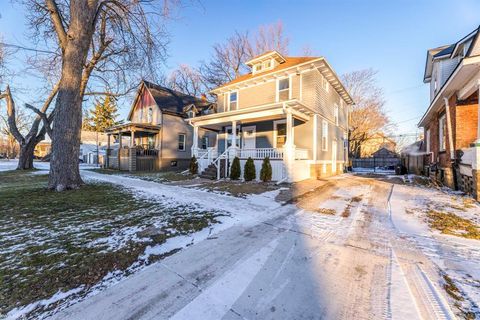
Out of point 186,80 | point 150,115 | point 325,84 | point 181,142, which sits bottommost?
point 181,142

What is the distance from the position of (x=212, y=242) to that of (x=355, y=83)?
30916 millimetres

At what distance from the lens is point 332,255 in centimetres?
302

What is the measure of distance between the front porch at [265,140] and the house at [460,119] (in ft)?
17.2

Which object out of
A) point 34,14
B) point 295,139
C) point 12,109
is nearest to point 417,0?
point 295,139

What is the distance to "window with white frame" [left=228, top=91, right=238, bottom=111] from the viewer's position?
569 inches

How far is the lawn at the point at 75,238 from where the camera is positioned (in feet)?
7.38

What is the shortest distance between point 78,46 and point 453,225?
1156cm

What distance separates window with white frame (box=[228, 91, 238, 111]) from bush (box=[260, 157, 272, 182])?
19.6ft

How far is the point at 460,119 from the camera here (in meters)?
7.89

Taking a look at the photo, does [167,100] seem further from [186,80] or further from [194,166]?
[186,80]

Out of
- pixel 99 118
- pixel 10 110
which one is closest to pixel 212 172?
pixel 10 110

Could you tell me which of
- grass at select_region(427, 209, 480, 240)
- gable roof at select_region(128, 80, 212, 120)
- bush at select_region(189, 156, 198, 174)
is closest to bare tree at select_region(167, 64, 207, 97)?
gable roof at select_region(128, 80, 212, 120)

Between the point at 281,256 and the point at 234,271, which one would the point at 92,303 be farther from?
the point at 281,256

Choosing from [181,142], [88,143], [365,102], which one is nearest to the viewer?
[181,142]
